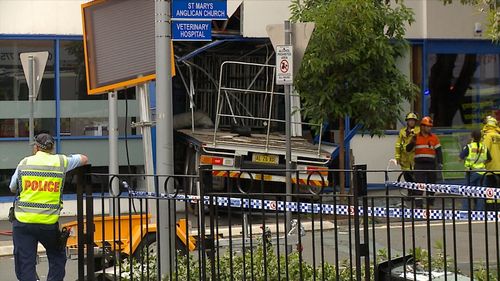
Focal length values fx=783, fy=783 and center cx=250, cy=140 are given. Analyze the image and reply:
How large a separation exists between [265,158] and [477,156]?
12.5ft

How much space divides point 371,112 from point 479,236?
2.94 m

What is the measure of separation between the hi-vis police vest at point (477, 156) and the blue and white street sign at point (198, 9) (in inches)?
328

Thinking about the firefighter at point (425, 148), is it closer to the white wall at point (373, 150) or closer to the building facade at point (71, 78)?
the building facade at point (71, 78)

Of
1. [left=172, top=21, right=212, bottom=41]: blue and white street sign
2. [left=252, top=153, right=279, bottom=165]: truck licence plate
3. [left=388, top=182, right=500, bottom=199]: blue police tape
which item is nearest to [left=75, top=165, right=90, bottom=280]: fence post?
[left=172, top=21, right=212, bottom=41]: blue and white street sign

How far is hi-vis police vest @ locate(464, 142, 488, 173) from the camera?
14.0 meters

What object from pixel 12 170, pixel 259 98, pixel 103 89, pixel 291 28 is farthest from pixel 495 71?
pixel 103 89

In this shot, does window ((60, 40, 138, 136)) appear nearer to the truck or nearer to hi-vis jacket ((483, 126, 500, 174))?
the truck

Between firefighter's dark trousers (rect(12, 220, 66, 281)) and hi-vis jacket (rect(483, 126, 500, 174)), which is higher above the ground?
hi-vis jacket (rect(483, 126, 500, 174))

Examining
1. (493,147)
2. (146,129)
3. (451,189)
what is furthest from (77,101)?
→ (451,189)

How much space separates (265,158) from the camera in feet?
45.0

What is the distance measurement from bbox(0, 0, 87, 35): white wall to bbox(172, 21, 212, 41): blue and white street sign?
334 inches

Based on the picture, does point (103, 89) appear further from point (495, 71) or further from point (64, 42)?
point (495, 71)

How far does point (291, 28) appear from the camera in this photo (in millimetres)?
10195

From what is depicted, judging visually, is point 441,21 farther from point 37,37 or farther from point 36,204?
point 36,204
